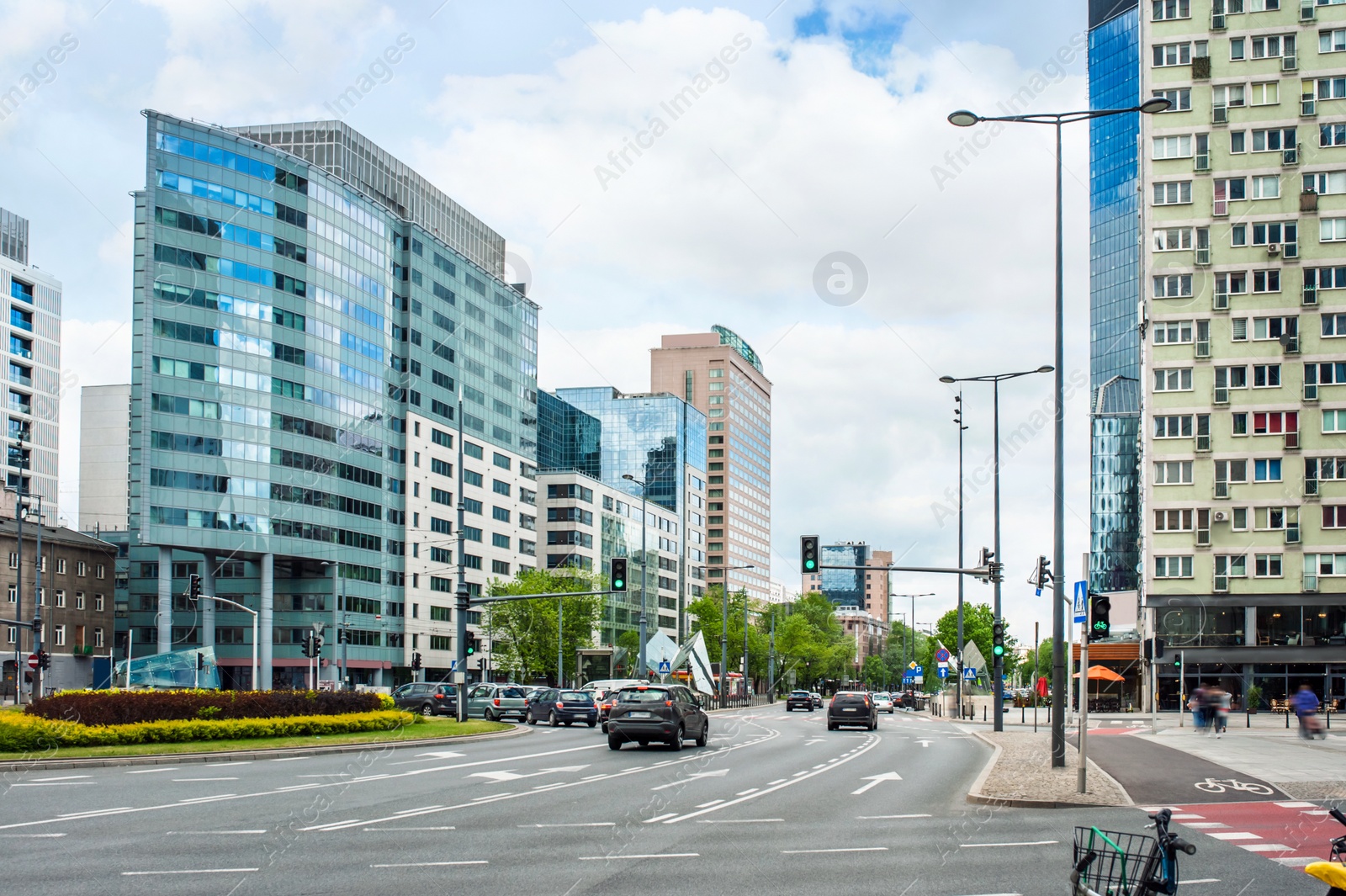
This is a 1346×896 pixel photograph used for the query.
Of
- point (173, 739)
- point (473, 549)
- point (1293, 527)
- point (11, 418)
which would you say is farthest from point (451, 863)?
point (11, 418)

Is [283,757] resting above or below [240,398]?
below

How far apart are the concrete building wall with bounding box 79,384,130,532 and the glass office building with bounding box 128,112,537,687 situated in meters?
23.7

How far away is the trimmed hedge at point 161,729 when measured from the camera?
25.5 meters

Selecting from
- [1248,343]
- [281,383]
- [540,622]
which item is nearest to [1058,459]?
[1248,343]

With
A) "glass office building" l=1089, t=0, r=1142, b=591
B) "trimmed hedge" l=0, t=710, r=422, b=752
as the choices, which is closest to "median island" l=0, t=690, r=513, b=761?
"trimmed hedge" l=0, t=710, r=422, b=752

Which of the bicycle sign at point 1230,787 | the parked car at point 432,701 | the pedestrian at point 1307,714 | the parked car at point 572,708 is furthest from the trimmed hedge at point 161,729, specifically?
the pedestrian at point 1307,714

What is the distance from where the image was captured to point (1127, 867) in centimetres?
713

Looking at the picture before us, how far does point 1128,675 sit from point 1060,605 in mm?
60086

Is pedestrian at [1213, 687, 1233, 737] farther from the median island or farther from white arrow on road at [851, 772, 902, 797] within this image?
the median island

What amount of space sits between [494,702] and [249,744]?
73.7 ft

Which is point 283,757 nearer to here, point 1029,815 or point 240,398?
point 1029,815

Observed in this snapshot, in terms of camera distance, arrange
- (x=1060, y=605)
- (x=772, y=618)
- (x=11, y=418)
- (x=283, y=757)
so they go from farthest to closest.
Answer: (x=772, y=618), (x=11, y=418), (x=283, y=757), (x=1060, y=605)

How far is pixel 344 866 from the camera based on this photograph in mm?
11828

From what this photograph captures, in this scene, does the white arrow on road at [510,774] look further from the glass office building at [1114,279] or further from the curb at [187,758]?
the glass office building at [1114,279]
